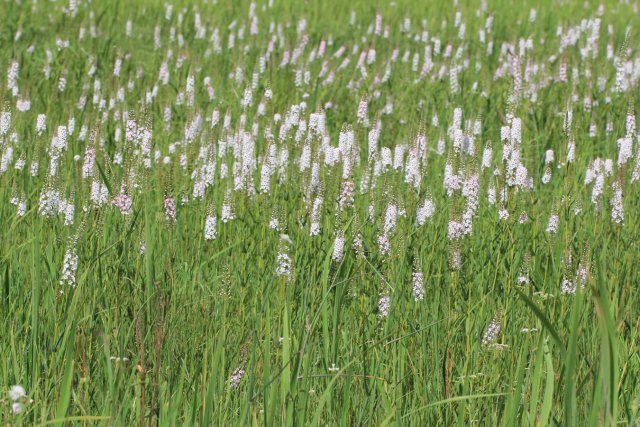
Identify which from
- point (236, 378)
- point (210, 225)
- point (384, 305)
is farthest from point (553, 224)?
point (236, 378)

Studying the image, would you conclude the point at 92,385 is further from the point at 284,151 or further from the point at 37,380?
the point at 284,151

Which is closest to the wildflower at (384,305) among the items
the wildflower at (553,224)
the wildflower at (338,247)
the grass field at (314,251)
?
the grass field at (314,251)

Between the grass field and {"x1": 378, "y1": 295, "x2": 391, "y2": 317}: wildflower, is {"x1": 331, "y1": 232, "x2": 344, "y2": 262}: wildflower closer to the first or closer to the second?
the grass field

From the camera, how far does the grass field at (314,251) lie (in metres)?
2.70

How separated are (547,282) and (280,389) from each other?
165cm

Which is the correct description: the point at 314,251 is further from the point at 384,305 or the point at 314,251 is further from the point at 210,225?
the point at 384,305

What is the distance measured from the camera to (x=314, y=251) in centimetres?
396

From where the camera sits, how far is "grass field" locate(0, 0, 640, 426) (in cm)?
270


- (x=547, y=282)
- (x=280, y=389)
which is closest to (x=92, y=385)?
(x=280, y=389)

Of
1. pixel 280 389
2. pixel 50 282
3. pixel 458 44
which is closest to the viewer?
pixel 280 389

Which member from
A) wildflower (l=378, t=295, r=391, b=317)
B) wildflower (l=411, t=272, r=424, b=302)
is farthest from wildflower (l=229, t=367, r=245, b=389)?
wildflower (l=411, t=272, r=424, b=302)

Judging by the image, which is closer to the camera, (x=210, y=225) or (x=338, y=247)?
(x=338, y=247)

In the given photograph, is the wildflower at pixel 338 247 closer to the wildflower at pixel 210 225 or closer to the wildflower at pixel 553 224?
the wildflower at pixel 210 225

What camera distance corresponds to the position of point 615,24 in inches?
400
